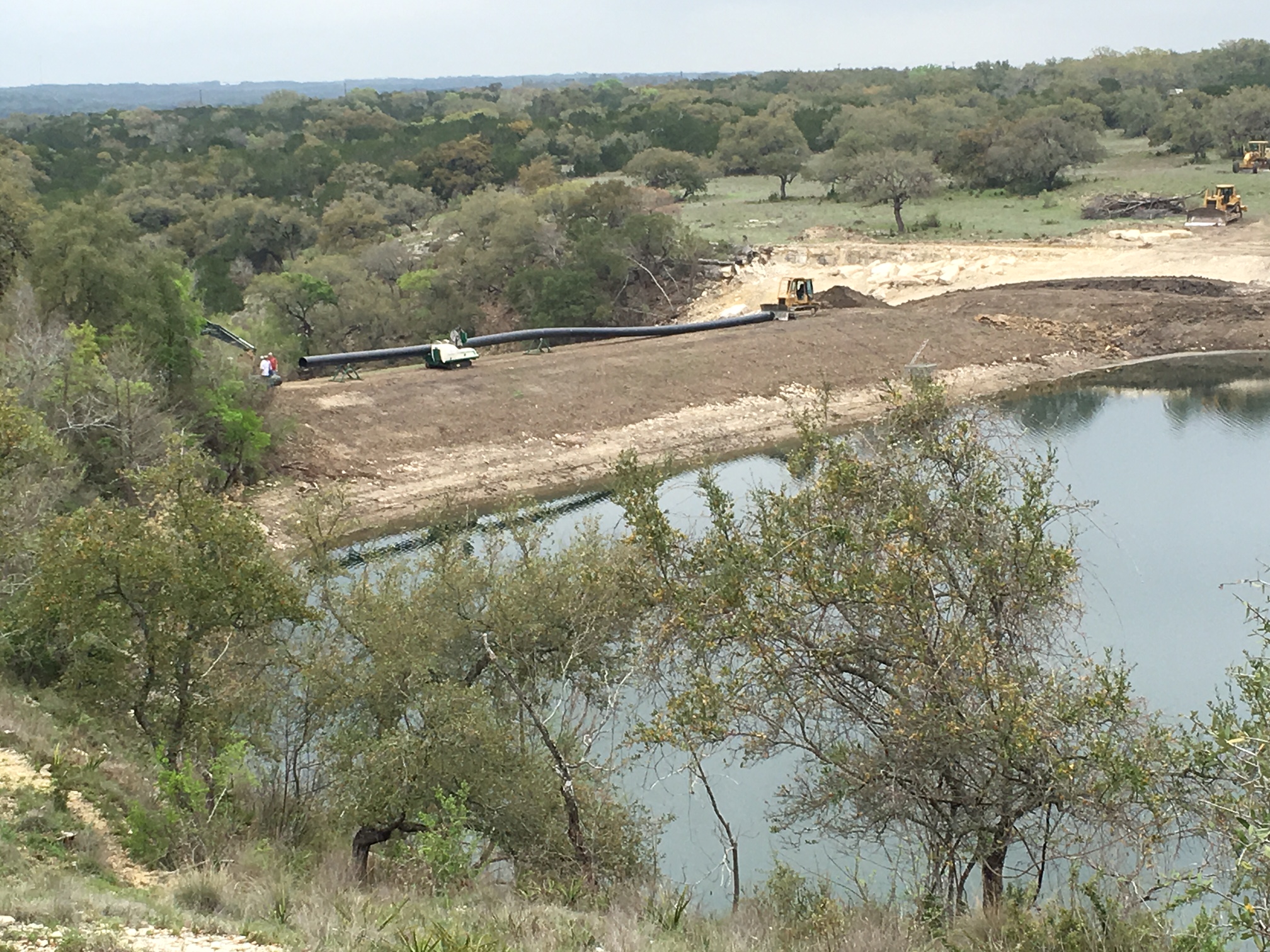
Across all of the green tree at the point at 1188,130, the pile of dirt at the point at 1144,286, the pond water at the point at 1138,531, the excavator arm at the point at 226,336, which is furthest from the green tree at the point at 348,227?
the green tree at the point at 1188,130

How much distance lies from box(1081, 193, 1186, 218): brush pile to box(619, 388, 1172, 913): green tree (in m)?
44.2

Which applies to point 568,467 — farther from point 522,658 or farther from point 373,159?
point 373,159

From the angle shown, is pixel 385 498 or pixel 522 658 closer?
pixel 522 658

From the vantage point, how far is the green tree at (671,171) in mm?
63438

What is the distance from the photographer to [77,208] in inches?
936

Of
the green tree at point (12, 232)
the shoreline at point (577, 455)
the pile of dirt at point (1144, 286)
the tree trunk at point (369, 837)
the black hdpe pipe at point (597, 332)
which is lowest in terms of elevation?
the shoreline at point (577, 455)

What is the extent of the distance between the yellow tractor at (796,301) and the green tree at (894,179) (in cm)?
1174

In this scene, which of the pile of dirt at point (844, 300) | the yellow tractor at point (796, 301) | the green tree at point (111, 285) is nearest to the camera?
the green tree at point (111, 285)

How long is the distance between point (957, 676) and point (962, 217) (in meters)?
46.9

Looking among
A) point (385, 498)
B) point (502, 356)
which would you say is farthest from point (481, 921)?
point (502, 356)

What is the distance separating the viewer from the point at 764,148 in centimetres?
7038

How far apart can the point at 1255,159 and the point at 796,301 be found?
1156 inches

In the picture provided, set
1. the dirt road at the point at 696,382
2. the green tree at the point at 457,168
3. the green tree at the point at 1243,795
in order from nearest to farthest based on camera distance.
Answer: the green tree at the point at 1243,795
the dirt road at the point at 696,382
the green tree at the point at 457,168

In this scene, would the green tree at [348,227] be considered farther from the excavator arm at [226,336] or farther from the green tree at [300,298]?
the excavator arm at [226,336]
